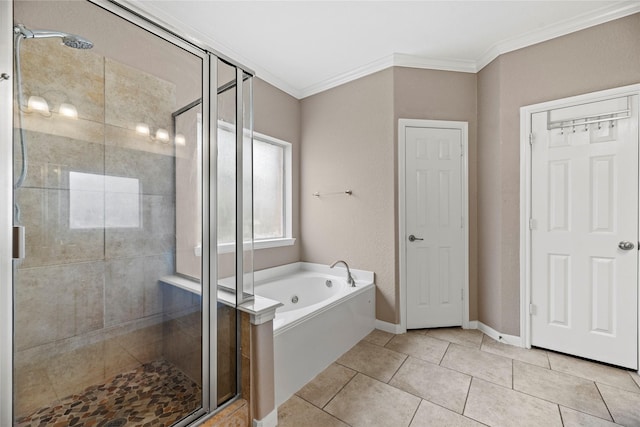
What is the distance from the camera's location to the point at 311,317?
191 cm

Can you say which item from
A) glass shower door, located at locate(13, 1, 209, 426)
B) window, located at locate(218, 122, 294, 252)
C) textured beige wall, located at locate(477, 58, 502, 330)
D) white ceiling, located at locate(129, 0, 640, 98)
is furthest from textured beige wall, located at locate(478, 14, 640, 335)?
glass shower door, located at locate(13, 1, 209, 426)

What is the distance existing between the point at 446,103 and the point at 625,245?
1.80 metres

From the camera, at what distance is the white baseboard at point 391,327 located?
2.61m

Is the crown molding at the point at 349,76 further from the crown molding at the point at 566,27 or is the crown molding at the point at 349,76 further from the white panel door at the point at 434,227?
the crown molding at the point at 566,27

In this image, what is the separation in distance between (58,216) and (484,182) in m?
3.20

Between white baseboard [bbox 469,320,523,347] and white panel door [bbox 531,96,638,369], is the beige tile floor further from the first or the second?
white panel door [bbox 531,96,638,369]

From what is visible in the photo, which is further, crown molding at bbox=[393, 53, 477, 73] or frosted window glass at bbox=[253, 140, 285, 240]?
frosted window glass at bbox=[253, 140, 285, 240]

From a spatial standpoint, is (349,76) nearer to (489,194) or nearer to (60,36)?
(489,194)

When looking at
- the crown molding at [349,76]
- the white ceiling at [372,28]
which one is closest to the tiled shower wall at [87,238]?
the white ceiling at [372,28]

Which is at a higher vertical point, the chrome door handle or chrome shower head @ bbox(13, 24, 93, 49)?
chrome shower head @ bbox(13, 24, 93, 49)

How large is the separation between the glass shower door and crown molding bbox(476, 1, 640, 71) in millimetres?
2543

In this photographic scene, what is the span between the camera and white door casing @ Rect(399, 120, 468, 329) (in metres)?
2.66

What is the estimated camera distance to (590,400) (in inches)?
65.6

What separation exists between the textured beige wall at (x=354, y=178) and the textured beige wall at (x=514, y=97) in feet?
2.93
